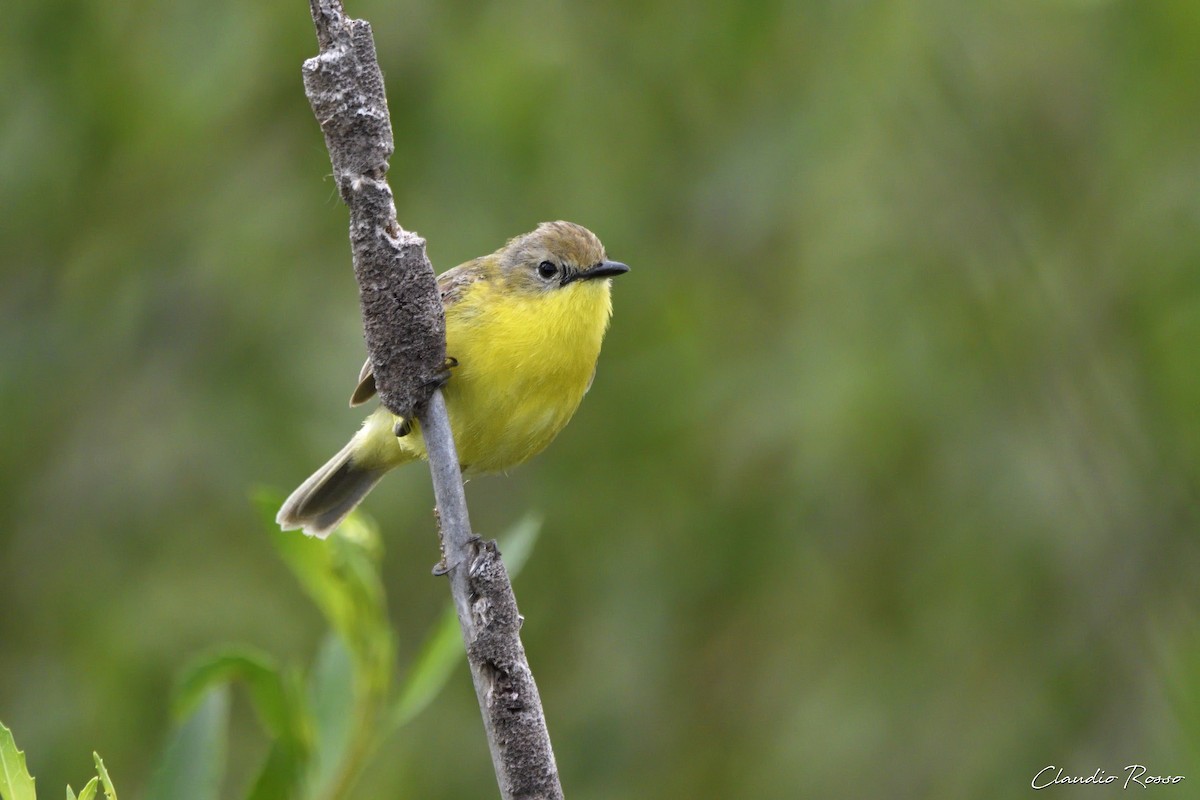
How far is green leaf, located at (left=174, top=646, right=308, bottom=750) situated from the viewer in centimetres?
226

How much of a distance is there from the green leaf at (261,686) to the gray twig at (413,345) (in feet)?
1.39

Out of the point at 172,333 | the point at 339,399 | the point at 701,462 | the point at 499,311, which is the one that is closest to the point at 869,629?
the point at 701,462

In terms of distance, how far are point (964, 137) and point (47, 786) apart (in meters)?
3.35

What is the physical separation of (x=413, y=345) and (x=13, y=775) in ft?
2.82

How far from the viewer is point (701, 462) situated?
15.2 ft

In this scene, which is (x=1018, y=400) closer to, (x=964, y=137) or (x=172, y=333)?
(x=964, y=137)

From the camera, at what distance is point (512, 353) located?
13.0 feet

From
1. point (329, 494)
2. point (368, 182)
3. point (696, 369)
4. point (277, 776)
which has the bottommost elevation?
point (277, 776)

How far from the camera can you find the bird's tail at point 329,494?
15.7 feet

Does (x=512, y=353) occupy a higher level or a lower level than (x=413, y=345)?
higher

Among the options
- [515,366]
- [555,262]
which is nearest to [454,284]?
[555,262]
